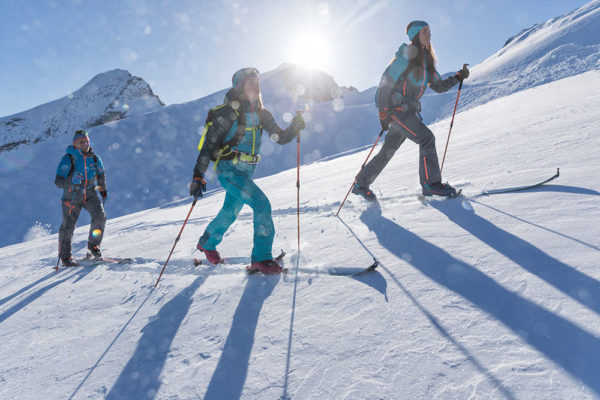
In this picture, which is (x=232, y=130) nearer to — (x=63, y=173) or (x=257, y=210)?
(x=257, y=210)

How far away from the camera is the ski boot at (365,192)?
4.63 meters

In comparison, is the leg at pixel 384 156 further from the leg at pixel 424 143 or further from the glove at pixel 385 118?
the leg at pixel 424 143

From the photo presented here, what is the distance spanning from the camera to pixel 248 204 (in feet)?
10.4

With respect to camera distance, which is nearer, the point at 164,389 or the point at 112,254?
the point at 164,389

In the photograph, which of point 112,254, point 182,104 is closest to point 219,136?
point 112,254

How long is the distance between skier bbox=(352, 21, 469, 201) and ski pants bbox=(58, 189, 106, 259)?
4.93 meters

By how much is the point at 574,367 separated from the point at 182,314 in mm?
2463

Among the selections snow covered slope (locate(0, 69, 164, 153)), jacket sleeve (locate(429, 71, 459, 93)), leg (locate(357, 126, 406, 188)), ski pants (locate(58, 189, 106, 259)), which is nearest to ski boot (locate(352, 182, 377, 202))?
leg (locate(357, 126, 406, 188))

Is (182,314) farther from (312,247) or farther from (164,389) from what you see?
(312,247)

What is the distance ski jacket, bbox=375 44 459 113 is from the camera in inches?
159

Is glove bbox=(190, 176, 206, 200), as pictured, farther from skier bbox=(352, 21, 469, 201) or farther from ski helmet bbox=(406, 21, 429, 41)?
ski helmet bbox=(406, 21, 429, 41)

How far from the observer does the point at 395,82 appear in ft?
13.5

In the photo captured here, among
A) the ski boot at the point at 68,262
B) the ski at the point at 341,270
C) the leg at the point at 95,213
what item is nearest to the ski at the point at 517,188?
the ski at the point at 341,270

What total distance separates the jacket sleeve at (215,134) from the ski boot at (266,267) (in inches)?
44.0
